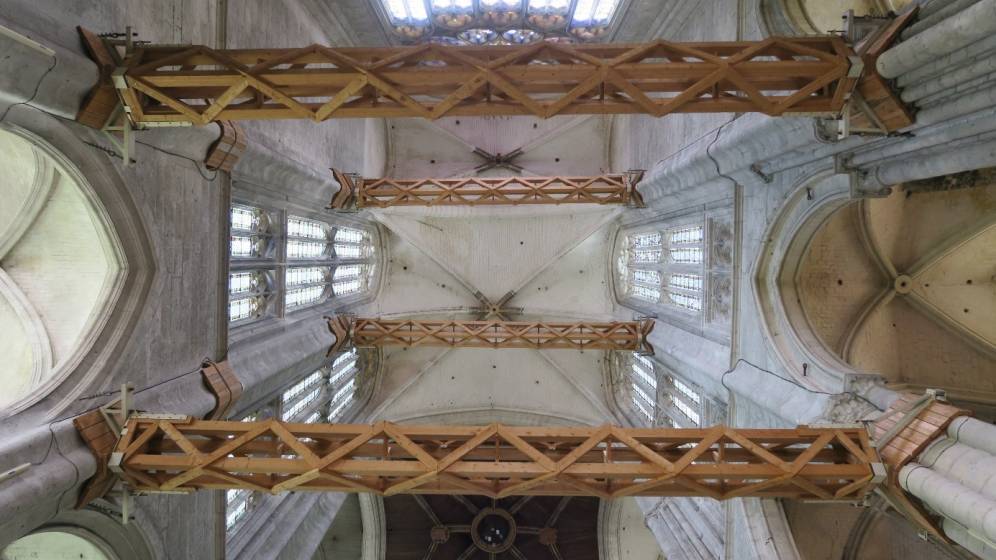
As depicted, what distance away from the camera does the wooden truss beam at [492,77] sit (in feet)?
21.0

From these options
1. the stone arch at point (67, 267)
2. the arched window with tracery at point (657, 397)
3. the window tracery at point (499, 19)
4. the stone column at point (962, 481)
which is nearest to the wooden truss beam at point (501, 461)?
the stone column at point (962, 481)

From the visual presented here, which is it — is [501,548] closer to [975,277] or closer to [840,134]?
[975,277]

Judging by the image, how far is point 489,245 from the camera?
21438 mm

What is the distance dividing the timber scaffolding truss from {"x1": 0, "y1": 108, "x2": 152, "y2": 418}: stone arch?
1.11 meters

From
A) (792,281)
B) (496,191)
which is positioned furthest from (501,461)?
(496,191)

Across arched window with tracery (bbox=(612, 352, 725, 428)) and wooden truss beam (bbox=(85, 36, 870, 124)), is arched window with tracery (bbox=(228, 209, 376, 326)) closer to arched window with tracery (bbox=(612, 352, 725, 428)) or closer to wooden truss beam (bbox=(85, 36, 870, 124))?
wooden truss beam (bbox=(85, 36, 870, 124))

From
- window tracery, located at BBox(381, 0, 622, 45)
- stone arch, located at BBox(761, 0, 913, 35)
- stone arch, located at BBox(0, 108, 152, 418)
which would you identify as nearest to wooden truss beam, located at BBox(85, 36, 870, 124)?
stone arch, located at BBox(0, 108, 152, 418)

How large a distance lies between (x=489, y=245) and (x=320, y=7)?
10834mm

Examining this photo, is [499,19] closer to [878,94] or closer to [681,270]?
[681,270]

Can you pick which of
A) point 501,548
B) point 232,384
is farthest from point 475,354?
point 232,384

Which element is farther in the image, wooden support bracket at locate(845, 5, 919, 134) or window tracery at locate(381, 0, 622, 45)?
window tracery at locate(381, 0, 622, 45)

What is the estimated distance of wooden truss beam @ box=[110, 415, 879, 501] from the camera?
6.55 m

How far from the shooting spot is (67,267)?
23.7 ft

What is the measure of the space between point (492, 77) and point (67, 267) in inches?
262
